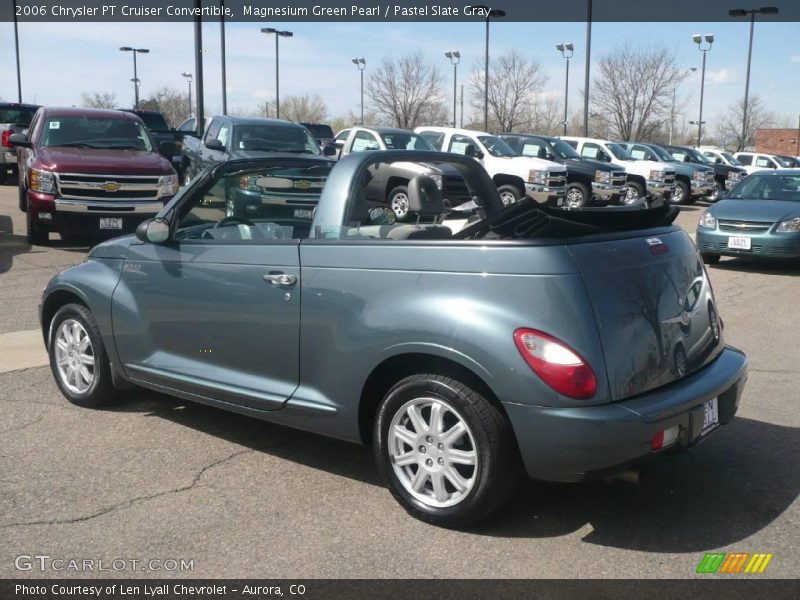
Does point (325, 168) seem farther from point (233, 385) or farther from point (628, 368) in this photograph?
point (628, 368)

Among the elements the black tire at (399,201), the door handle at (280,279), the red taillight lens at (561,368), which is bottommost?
the red taillight lens at (561,368)

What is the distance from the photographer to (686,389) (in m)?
3.95

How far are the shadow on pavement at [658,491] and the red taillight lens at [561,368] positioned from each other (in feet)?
2.52

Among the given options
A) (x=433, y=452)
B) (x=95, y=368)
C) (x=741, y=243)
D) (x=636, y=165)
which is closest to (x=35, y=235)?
(x=95, y=368)

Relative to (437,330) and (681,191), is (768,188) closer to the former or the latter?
(437,330)

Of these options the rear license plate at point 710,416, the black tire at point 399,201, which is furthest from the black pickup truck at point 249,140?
the rear license plate at point 710,416

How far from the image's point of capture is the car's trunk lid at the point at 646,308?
369 centimetres

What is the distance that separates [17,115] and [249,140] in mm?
12525

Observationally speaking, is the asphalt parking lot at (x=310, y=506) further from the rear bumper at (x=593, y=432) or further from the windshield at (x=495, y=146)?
the windshield at (x=495, y=146)

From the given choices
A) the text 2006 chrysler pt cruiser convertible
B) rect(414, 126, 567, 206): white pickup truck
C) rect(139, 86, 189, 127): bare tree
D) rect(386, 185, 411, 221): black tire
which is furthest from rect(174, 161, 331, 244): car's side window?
rect(139, 86, 189, 127): bare tree

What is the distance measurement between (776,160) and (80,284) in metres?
36.3

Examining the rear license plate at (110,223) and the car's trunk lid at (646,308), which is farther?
the rear license plate at (110,223)

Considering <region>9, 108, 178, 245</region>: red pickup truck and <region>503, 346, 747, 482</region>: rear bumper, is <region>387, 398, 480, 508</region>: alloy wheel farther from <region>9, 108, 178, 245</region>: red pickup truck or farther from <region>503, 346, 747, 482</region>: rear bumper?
<region>9, 108, 178, 245</region>: red pickup truck

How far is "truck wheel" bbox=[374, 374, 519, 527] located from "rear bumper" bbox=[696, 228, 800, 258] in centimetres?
909
